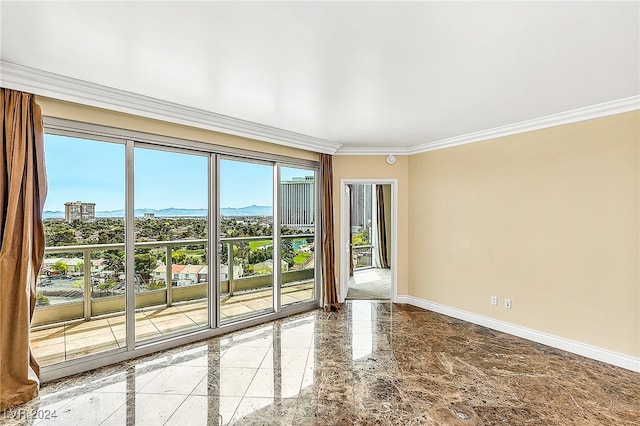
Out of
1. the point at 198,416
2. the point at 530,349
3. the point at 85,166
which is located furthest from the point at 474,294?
the point at 85,166

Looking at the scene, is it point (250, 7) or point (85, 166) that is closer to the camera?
point (250, 7)

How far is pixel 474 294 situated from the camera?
14.4 feet

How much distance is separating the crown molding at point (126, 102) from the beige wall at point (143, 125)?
13 centimetres

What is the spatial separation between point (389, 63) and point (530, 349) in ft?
11.1

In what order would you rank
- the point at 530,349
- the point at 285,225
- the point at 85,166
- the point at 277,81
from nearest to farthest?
the point at 277,81, the point at 85,166, the point at 530,349, the point at 285,225

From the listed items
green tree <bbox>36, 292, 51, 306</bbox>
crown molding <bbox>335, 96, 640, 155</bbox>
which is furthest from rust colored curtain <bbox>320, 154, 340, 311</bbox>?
green tree <bbox>36, 292, 51, 306</bbox>

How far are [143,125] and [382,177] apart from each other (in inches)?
139

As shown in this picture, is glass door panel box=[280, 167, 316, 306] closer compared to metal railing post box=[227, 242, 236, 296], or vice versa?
metal railing post box=[227, 242, 236, 296]

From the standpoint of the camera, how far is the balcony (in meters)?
2.96

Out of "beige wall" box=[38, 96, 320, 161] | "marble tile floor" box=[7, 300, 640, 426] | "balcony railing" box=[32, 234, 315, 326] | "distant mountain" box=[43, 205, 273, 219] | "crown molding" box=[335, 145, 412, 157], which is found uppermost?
"crown molding" box=[335, 145, 412, 157]

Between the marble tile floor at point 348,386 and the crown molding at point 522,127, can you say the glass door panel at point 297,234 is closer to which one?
the crown molding at point 522,127

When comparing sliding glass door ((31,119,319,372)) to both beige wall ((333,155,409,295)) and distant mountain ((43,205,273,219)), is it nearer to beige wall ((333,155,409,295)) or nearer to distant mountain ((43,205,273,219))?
distant mountain ((43,205,273,219))

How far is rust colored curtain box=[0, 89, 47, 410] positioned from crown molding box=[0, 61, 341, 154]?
140mm

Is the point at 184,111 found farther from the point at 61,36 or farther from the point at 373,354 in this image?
the point at 373,354
